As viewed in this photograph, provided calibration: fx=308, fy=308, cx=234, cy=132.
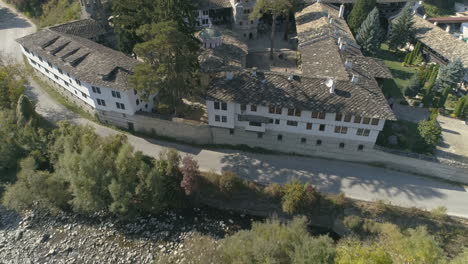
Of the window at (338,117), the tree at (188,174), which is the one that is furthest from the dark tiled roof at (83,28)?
the window at (338,117)

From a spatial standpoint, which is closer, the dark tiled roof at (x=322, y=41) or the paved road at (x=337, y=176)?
the paved road at (x=337, y=176)

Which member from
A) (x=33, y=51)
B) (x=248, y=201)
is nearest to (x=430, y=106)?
(x=248, y=201)

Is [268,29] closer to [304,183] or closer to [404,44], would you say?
[404,44]

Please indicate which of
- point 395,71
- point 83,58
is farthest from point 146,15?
point 395,71

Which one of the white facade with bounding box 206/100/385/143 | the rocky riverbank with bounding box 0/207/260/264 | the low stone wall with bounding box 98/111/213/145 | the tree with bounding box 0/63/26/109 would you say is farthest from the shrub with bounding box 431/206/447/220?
the tree with bounding box 0/63/26/109

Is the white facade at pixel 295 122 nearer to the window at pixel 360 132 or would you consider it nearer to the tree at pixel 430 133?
the window at pixel 360 132
